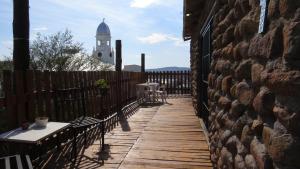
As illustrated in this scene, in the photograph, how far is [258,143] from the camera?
1.75 m

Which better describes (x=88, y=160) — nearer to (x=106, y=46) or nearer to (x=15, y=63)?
(x=15, y=63)

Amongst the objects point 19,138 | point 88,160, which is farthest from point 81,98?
point 19,138

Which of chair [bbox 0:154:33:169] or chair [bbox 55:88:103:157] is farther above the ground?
chair [bbox 55:88:103:157]

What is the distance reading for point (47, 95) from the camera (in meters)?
4.76

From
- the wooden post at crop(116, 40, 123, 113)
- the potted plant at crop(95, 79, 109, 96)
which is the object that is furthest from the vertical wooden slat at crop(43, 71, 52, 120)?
the wooden post at crop(116, 40, 123, 113)

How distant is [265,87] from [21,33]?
3480mm

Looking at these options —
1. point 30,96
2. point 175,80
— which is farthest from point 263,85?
point 175,80

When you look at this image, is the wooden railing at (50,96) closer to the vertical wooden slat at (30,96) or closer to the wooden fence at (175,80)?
the vertical wooden slat at (30,96)

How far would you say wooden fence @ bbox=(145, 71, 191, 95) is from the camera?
1567cm

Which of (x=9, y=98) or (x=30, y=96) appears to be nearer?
(x=9, y=98)

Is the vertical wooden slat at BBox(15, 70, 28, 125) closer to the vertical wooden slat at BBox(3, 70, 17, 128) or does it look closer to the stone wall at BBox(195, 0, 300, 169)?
the vertical wooden slat at BBox(3, 70, 17, 128)

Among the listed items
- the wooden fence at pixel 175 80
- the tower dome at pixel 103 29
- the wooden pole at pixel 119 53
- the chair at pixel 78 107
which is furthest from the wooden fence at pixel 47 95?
the tower dome at pixel 103 29

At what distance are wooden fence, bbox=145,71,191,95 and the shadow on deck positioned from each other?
8.21 metres

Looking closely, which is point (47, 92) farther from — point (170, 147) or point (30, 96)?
point (170, 147)
